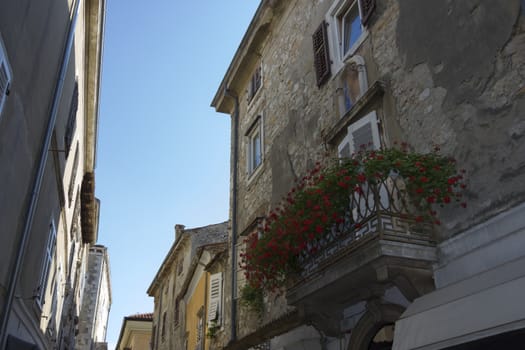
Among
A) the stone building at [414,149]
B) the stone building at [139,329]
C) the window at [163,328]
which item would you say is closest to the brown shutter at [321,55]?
the stone building at [414,149]

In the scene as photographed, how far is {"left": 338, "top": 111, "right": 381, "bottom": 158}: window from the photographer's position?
6.94 metres

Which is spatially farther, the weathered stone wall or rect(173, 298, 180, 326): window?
rect(173, 298, 180, 326): window

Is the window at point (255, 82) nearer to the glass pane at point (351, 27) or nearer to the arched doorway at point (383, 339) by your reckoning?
the glass pane at point (351, 27)

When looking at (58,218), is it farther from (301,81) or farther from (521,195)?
(521,195)

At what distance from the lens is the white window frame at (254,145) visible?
11945mm

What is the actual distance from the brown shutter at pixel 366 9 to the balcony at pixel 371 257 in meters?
3.00

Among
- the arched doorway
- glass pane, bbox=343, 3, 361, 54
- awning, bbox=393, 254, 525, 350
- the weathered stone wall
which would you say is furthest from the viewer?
glass pane, bbox=343, 3, 361, 54

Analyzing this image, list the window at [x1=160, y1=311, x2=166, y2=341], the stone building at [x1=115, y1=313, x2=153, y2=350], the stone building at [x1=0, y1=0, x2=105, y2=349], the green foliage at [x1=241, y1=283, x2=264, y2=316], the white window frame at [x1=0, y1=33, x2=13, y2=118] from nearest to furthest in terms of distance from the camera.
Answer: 1. the white window frame at [x1=0, y1=33, x2=13, y2=118]
2. the stone building at [x1=0, y1=0, x2=105, y2=349]
3. the green foliage at [x1=241, y1=283, x2=264, y2=316]
4. the window at [x1=160, y1=311, x2=166, y2=341]
5. the stone building at [x1=115, y1=313, x2=153, y2=350]

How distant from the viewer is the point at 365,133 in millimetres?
7148

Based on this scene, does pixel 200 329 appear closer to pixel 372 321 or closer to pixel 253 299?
pixel 253 299

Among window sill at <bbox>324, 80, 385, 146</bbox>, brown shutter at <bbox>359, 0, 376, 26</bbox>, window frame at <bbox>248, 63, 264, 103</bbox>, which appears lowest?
window sill at <bbox>324, 80, 385, 146</bbox>

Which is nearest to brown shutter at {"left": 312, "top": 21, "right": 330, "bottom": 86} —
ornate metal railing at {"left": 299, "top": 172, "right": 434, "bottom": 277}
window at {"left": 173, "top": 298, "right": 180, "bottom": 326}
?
ornate metal railing at {"left": 299, "top": 172, "right": 434, "bottom": 277}

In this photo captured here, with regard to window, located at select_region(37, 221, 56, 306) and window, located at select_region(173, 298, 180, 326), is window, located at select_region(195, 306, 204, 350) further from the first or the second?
window, located at select_region(37, 221, 56, 306)

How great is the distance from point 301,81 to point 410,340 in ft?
22.3
